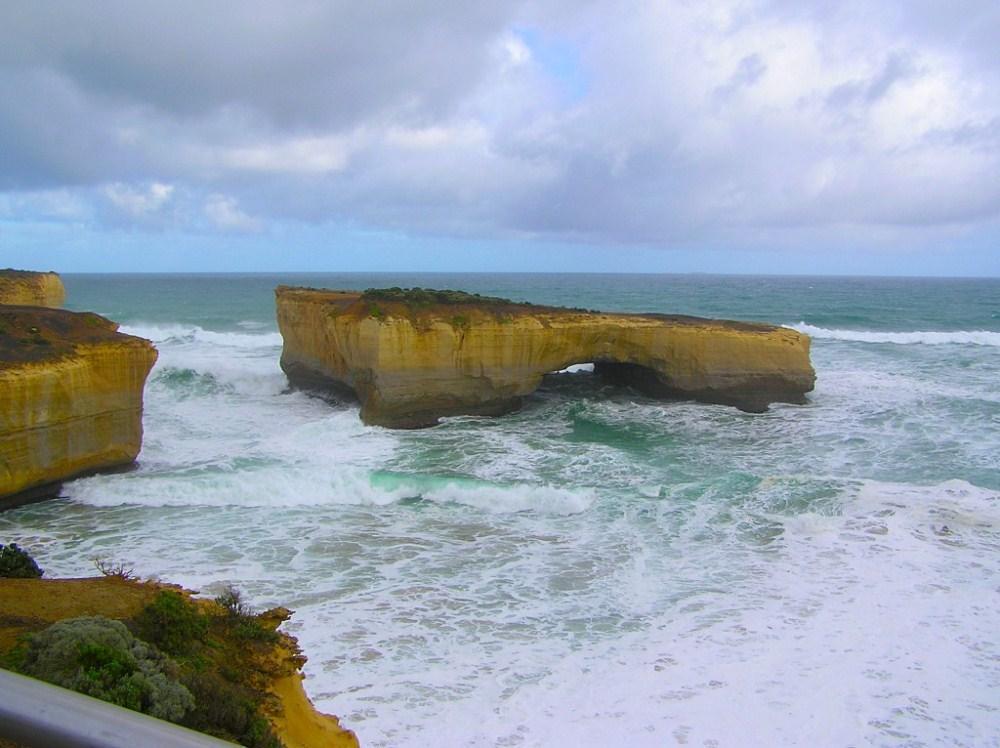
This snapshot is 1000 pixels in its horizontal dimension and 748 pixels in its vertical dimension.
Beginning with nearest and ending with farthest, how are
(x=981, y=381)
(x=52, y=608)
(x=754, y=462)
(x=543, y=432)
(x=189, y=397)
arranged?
(x=52, y=608), (x=754, y=462), (x=543, y=432), (x=189, y=397), (x=981, y=381)

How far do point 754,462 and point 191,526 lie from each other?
10.7 metres

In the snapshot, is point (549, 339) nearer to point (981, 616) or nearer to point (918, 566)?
point (918, 566)

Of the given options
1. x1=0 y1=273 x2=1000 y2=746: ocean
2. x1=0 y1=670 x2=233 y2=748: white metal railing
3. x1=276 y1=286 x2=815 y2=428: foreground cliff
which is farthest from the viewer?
x1=276 y1=286 x2=815 y2=428: foreground cliff

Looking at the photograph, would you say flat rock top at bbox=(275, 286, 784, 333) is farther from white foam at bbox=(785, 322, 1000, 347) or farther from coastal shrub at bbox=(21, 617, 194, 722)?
white foam at bbox=(785, 322, 1000, 347)

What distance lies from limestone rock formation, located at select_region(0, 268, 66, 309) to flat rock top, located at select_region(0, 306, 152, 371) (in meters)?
12.6

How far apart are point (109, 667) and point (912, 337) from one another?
41.7 metres

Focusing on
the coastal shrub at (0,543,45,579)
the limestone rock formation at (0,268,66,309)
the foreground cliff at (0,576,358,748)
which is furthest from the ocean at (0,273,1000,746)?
the limestone rock formation at (0,268,66,309)

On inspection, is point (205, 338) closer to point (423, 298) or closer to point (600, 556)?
point (423, 298)

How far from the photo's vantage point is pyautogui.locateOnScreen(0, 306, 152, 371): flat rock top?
43.9ft

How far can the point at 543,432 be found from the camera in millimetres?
18484

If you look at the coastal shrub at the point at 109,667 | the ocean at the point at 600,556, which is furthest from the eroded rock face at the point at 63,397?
the coastal shrub at the point at 109,667

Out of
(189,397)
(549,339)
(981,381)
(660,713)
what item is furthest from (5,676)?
(981,381)

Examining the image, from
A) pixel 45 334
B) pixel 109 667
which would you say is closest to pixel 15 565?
pixel 109 667

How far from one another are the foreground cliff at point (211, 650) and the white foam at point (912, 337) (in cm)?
3405
